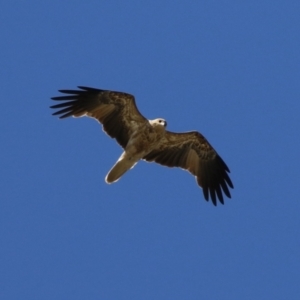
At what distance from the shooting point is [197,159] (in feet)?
73.5

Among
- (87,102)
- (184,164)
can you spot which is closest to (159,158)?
(184,164)

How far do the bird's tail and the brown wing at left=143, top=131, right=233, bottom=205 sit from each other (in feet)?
3.43

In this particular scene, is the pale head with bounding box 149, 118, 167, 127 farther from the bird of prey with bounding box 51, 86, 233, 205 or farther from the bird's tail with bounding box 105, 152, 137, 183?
the bird's tail with bounding box 105, 152, 137, 183

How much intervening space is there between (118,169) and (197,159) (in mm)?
2411

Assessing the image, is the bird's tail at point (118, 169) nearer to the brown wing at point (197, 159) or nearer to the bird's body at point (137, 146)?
the bird's body at point (137, 146)

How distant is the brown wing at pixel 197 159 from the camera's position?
21.9 m

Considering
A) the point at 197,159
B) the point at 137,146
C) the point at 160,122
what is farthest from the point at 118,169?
the point at 197,159

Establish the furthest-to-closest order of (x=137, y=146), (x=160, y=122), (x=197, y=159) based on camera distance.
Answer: (x=197, y=159)
(x=137, y=146)
(x=160, y=122)

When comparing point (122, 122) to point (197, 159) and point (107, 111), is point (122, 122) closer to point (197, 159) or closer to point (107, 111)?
point (107, 111)

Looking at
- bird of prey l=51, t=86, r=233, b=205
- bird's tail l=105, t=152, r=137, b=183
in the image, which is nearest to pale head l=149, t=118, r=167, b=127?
bird of prey l=51, t=86, r=233, b=205

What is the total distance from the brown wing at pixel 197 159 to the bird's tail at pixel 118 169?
105cm

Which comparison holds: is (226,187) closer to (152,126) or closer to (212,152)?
(212,152)

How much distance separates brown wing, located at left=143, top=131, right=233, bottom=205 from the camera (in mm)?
21922

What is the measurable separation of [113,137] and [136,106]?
0.88 metres
